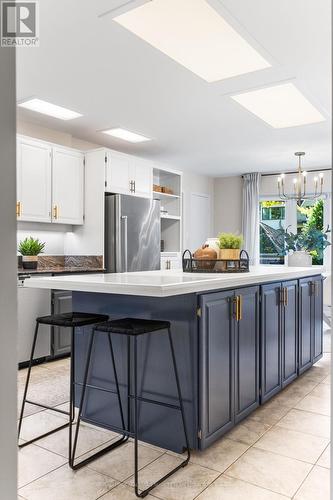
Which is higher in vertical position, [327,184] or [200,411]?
[327,184]

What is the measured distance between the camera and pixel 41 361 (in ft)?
13.7

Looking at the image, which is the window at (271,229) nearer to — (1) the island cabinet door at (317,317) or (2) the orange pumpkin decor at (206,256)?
(1) the island cabinet door at (317,317)

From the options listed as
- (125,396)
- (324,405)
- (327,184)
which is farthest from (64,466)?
(327,184)

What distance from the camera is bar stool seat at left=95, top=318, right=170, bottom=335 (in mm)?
1936

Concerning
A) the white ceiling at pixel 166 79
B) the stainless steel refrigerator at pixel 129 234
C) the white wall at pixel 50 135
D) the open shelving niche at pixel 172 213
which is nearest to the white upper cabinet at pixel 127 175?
the stainless steel refrigerator at pixel 129 234

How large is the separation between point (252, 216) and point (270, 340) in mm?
5043

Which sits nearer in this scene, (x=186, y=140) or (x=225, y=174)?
(x=186, y=140)

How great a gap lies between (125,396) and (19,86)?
281 cm

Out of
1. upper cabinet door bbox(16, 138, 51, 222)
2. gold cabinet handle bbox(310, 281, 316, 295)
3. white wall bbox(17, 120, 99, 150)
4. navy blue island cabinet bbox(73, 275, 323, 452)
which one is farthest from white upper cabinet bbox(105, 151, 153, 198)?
navy blue island cabinet bbox(73, 275, 323, 452)

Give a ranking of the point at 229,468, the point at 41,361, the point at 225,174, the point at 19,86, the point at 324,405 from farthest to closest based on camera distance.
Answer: the point at 225,174, the point at 41,361, the point at 19,86, the point at 324,405, the point at 229,468

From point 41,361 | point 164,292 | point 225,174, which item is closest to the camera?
point 164,292

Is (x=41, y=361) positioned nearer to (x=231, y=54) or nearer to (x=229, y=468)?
(x=229, y=468)

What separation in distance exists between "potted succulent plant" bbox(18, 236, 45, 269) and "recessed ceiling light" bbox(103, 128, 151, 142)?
64.7 inches

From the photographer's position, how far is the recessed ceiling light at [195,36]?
2.49m
